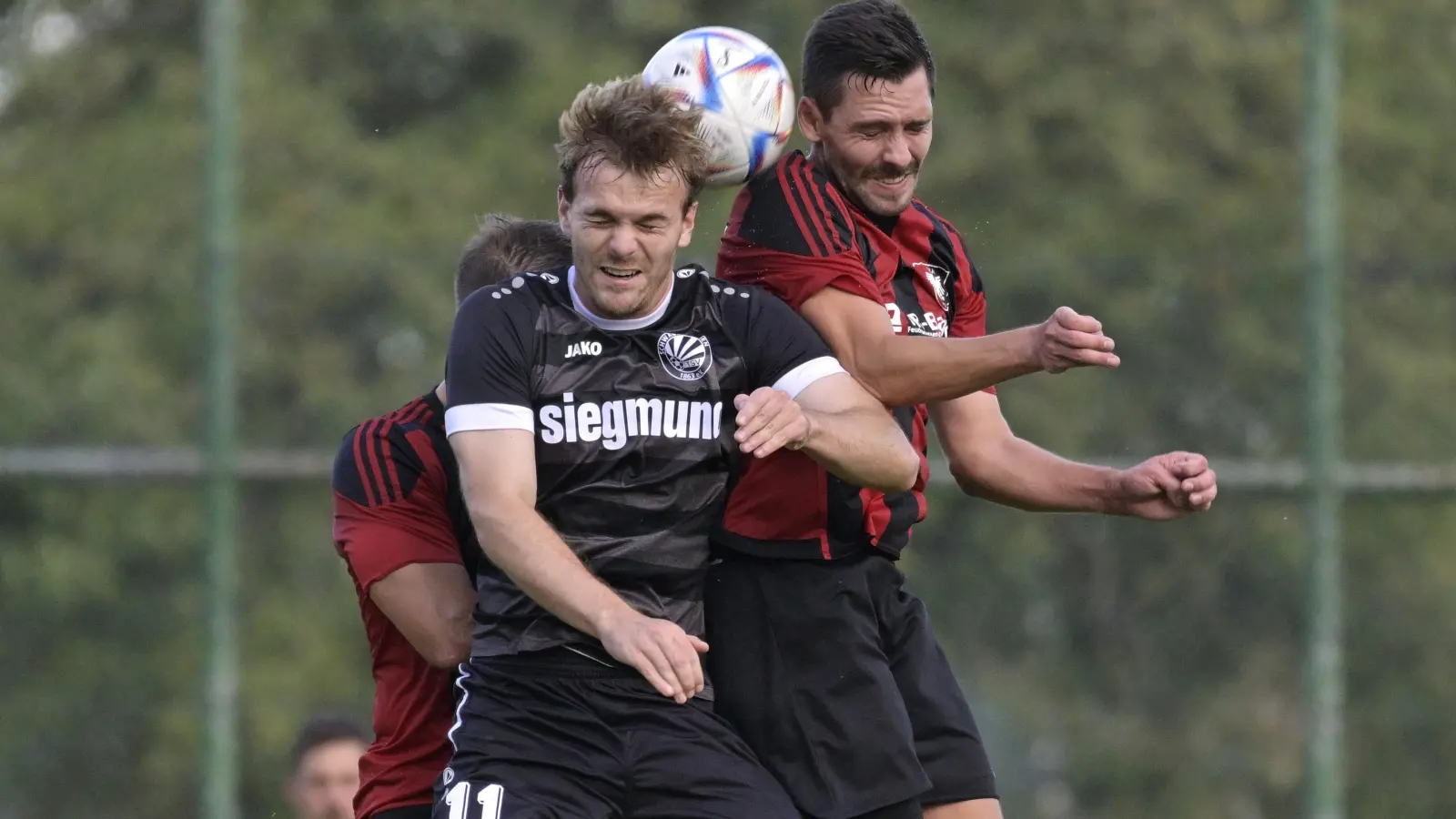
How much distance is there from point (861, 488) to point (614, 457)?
559 millimetres

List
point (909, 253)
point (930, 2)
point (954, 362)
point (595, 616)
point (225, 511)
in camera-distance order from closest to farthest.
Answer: point (595, 616) < point (954, 362) < point (909, 253) < point (225, 511) < point (930, 2)

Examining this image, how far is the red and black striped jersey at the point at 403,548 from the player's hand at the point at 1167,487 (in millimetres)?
1361

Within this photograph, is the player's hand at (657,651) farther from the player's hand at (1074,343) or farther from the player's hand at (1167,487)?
the player's hand at (1167,487)

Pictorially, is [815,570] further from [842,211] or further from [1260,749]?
[1260,749]

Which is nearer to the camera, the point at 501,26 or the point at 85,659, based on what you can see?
the point at 85,659

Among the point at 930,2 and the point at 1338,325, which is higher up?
the point at 930,2

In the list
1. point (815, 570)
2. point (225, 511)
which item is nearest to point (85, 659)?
point (225, 511)

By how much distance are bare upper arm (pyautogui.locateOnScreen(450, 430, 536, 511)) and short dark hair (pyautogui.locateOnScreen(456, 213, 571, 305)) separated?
61 centimetres

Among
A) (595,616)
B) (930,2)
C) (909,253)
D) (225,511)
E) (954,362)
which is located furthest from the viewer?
(930,2)

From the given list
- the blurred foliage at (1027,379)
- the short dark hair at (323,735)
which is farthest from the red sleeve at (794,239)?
the blurred foliage at (1027,379)

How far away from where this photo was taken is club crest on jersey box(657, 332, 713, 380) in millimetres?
3831

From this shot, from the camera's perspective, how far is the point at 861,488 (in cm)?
405

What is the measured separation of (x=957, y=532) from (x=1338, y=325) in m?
1.79

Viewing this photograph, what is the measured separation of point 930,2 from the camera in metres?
8.94
